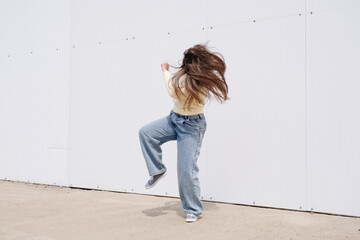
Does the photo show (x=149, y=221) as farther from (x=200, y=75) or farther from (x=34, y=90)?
(x=34, y=90)

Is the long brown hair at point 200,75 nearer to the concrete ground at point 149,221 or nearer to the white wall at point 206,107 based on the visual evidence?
the white wall at point 206,107

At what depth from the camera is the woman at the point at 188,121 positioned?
3.29m

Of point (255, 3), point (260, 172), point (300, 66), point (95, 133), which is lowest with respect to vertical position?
point (260, 172)

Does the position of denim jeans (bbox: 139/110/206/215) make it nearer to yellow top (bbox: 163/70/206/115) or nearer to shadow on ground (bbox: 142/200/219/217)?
yellow top (bbox: 163/70/206/115)

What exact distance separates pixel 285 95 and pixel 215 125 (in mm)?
763

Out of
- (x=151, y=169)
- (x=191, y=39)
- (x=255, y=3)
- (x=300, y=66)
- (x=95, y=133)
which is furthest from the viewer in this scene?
(x=95, y=133)

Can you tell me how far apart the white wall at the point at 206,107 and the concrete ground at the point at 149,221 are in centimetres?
28

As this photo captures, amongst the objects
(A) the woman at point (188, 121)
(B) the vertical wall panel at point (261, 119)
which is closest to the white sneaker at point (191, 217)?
(A) the woman at point (188, 121)

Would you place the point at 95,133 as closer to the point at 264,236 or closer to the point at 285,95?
the point at 285,95

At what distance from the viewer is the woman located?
329 centimetres

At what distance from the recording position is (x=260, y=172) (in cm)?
387

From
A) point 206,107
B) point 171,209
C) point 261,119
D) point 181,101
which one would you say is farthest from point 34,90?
point 261,119

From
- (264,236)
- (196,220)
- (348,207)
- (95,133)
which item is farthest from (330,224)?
(95,133)

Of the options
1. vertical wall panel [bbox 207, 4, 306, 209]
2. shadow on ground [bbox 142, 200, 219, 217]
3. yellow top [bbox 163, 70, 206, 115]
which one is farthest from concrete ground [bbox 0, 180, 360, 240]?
yellow top [bbox 163, 70, 206, 115]
